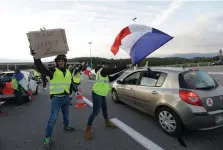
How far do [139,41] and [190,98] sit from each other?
2.26m

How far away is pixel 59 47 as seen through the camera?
13.1 ft

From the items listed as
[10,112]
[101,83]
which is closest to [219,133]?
[101,83]

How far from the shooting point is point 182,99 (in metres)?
Answer: 3.87

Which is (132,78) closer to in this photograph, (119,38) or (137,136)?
(119,38)

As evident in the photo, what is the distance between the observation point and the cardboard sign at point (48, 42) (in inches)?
145

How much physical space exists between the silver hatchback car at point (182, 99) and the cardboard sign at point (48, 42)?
240 centimetres

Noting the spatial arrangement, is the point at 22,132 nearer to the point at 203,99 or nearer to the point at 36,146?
the point at 36,146

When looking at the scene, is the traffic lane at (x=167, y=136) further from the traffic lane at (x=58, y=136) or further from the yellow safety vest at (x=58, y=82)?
the yellow safety vest at (x=58, y=82)

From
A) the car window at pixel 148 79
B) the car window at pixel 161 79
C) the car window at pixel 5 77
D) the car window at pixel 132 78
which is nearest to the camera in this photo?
the car window at pixel 161 79

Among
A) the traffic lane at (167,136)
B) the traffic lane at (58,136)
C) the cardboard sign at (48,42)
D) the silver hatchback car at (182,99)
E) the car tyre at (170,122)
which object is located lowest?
the traffic lane at (58,136)

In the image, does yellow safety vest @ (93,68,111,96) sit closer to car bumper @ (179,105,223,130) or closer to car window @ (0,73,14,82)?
car bumper @ (179,105,223,130)

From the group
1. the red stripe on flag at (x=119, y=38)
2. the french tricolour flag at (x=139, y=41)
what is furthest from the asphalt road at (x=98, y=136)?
the red stripe on flag at (x=119, y=38)

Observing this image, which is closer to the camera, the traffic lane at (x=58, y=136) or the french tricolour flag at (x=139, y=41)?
the traffic lane at (x=58, y=136)

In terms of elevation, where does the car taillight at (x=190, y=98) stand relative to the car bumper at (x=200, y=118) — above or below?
above
